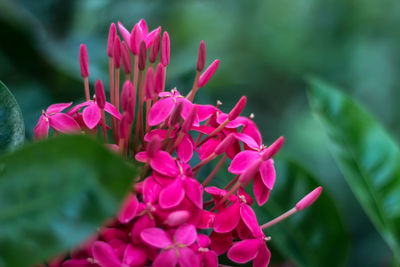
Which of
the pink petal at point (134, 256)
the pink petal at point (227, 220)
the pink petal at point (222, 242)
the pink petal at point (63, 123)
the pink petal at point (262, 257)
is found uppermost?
the pink petal at point (63, 123)

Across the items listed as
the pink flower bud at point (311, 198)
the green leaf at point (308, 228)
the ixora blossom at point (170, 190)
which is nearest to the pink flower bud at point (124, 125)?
the ixora blossom at point (170, 190)

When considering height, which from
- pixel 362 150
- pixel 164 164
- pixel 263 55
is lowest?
pixel 263 55

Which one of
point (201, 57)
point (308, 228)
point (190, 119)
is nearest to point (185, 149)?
point (190, 119)

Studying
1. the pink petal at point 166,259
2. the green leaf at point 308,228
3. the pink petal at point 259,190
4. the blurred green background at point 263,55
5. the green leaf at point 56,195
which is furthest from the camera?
the blurred green background at point 263,55

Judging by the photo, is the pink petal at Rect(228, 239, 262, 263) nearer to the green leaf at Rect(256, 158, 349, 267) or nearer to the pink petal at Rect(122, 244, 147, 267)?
the pink petal at Rect(122, 244, 147, 267)

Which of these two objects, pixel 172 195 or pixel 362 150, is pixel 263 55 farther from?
pixel 172 195

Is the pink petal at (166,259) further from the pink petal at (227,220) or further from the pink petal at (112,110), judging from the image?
the pink petal at (112,110)

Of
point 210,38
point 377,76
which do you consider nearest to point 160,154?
point 210,38
